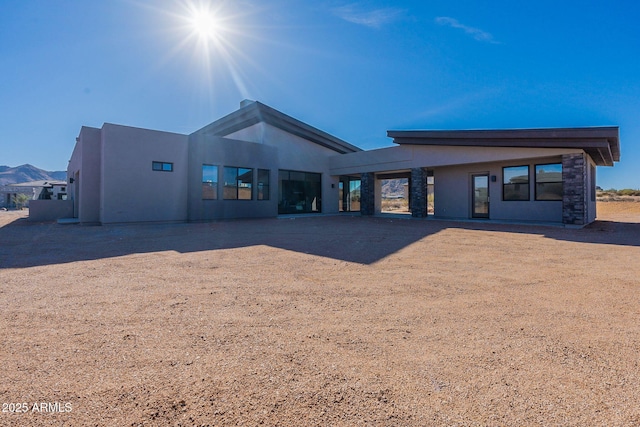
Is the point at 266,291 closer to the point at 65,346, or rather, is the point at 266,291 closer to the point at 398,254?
the point at 65,346

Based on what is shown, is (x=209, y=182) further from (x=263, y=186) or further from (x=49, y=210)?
(x=49, y=210)

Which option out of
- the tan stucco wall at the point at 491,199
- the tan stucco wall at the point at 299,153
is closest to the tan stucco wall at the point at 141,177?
the tan stucco wall at the point at 299,153

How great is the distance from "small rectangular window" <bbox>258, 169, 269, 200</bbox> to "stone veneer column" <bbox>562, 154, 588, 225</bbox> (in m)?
13.3

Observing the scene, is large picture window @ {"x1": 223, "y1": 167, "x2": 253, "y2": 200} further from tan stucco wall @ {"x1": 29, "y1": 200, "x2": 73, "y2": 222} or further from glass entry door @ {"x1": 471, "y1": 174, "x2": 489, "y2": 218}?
glass entry door @ {"x1": 471, "y1": 174, "x2": 489, "y2": 218}

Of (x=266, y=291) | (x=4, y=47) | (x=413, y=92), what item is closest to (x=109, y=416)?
(x=266, y=291)

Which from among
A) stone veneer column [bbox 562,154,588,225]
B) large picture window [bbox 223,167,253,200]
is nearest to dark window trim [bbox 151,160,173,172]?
large picture window [bbox 223,167,253,200]

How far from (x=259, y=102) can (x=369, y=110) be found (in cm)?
706

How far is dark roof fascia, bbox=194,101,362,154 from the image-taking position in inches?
669

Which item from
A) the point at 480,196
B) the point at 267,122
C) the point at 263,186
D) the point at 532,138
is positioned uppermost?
the point at 267,122

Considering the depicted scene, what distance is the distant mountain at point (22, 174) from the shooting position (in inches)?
5593

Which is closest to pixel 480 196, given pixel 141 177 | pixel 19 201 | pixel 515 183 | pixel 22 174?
pixel 515 183

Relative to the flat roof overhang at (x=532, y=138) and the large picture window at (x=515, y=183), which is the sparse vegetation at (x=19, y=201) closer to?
the flat roof overhang at (x=532, y=138)

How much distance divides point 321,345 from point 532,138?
12.7m

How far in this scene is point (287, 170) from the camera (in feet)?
59.3
